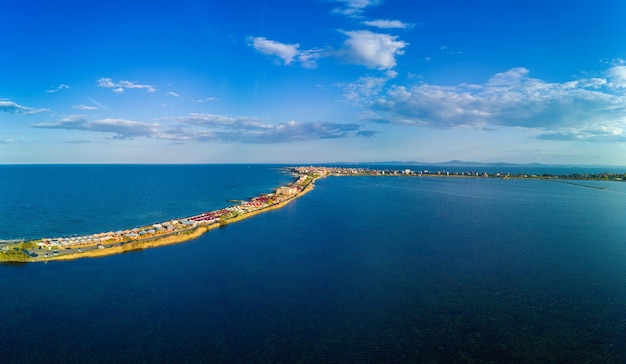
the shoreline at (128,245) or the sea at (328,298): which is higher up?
the shoreline at (128,245)

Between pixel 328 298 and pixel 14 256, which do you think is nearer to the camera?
pixel 328 298

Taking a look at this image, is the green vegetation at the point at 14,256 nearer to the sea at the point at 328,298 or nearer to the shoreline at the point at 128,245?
the shoreline at the point at 128,245

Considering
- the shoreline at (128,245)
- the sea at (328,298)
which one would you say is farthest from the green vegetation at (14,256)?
the sea at (328,298)

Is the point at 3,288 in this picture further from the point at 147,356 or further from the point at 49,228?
the point at 49,228

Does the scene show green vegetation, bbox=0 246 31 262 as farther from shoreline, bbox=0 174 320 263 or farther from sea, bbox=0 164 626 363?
sea, bbox=0 164 626 363

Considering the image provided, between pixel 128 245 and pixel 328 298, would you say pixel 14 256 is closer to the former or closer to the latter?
pixel 128 245

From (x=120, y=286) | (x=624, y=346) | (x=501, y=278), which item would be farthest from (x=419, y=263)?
(x=120, y=286)

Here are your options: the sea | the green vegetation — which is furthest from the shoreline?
the sea

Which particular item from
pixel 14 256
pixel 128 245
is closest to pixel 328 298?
pixel 128 245
